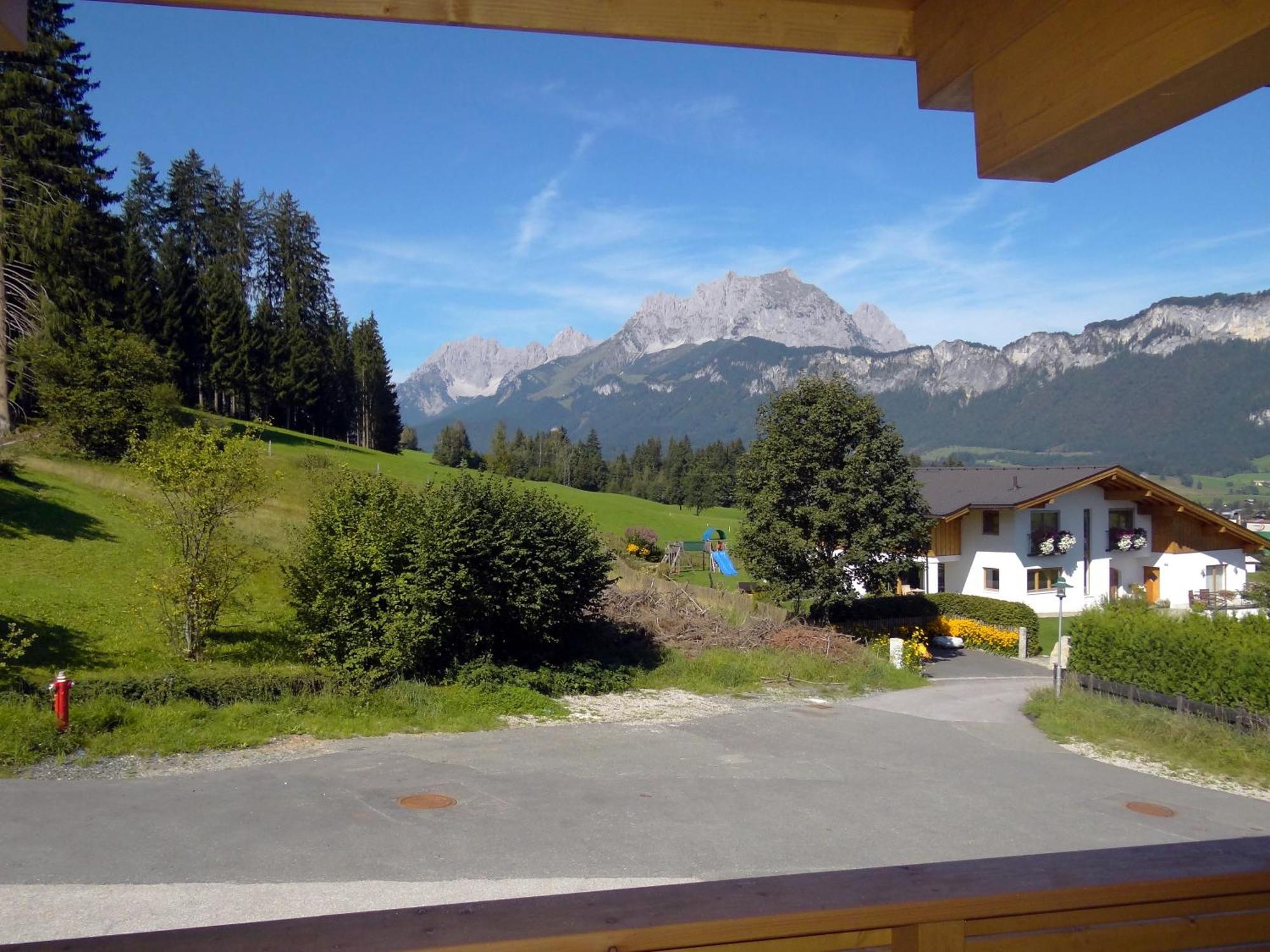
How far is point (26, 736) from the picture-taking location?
40.7 ft

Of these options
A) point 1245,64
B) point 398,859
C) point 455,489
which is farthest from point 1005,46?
point 455,489

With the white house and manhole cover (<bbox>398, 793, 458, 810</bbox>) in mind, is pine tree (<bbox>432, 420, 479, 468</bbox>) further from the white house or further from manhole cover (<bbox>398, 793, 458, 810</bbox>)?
manhole cover (<bbox>398, 793, 458, 810</bbox>)

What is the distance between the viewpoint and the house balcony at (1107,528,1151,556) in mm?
41062

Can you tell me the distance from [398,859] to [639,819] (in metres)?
2.99

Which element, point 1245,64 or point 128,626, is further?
point 128,626

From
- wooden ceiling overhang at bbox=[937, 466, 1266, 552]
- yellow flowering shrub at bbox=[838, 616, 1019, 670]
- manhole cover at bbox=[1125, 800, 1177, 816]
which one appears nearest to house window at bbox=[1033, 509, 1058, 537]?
wooden ceiling overhang at bbox=[937, 466, 1266, 552]

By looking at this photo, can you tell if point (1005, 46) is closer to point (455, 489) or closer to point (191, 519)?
point (455, 489)

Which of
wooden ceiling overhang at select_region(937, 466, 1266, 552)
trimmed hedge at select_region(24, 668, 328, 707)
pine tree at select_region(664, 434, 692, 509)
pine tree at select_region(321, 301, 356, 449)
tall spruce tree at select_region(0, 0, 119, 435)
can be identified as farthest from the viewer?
pine tree at select_region(664, 434, 692, 509)

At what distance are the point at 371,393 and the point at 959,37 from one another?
78.6m

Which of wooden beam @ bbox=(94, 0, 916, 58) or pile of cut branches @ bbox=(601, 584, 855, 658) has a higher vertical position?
wooden beam @ bbox=(94, 0, 916, 58)

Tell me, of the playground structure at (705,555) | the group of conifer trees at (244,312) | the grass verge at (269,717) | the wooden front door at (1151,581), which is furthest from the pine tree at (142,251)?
the wooden front door at (1151,581)

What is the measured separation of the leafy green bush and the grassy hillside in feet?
4.89

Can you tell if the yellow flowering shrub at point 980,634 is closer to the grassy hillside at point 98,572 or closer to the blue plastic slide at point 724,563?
the blue plastic slide at point 724,563

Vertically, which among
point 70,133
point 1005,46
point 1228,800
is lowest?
point 1228,800
